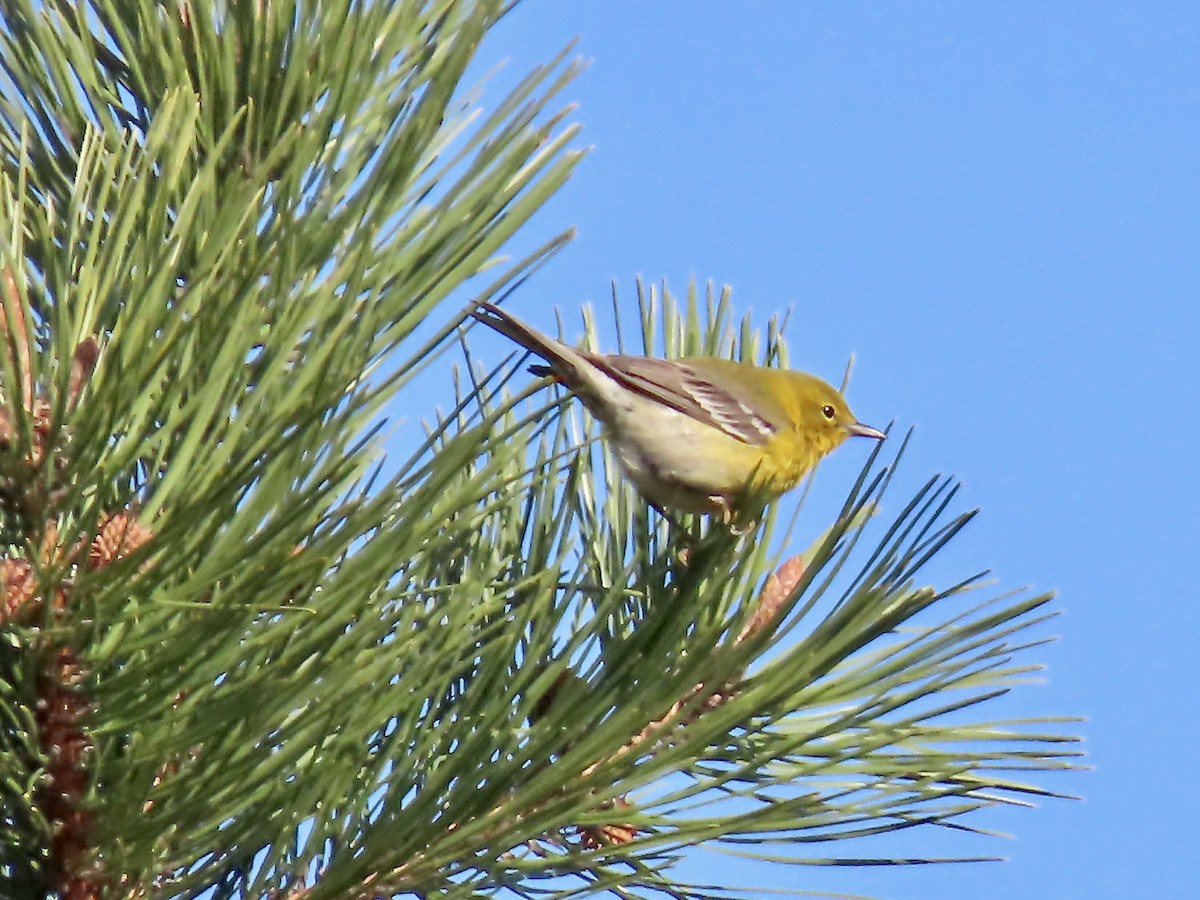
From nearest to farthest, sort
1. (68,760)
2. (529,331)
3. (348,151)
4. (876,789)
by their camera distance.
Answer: (68,760), (348,151), (876,789), (529,331)

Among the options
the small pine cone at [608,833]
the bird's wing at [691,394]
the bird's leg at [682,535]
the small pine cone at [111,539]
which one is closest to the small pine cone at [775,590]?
the bird's leg at [682,535]

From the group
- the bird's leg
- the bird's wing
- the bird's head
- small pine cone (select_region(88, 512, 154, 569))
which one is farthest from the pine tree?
the bird's head

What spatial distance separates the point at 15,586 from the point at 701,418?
238cm

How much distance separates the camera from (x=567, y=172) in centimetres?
126

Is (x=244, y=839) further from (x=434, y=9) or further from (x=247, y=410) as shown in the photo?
(x=434, y=9)

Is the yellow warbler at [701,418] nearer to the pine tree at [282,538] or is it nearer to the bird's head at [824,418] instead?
the bird's head at [824,418]

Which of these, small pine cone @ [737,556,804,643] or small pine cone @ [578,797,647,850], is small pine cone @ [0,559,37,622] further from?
small pine cone @ [737,556,804,643]

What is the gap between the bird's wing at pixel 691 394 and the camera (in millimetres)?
2859

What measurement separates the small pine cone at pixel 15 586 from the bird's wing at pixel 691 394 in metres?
1.47

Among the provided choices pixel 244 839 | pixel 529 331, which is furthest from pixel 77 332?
pixel 529 331

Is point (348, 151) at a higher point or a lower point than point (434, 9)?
lower

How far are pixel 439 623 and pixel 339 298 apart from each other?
0.38 metres

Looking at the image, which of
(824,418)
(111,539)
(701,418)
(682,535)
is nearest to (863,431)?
(824,418)

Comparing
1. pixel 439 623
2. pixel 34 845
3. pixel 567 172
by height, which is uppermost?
pixel 567 172
